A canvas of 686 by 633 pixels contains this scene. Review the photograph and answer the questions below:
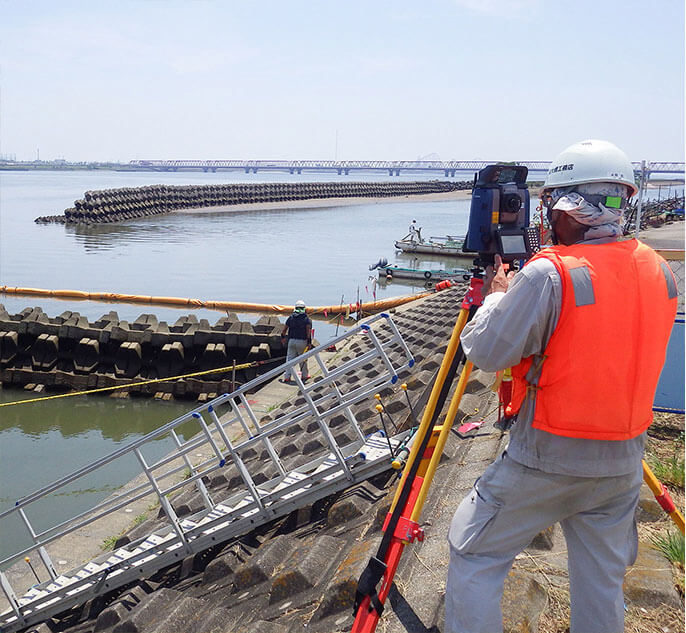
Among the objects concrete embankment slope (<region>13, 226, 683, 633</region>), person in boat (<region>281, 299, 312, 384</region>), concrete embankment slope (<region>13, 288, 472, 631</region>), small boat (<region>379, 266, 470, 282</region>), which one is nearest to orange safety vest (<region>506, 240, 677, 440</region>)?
concrete embankment slope (<region>13, 226, 683, 633</region>)

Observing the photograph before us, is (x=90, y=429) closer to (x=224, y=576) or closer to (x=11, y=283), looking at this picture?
(x=224, y=576)

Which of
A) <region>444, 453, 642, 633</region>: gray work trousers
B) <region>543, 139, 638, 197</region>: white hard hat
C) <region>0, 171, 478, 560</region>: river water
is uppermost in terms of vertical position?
<region>543, 139, 638, 197</region>: white hard hat

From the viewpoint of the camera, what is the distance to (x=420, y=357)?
10.6 m

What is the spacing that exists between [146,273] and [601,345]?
38154mm

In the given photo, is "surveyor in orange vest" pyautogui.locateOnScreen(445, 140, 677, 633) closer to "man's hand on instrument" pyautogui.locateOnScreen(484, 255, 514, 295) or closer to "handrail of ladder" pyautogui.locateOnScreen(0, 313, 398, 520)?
"man's hand on instrument" pyautogui.locateOnScreen(484, 255, 514, 295)

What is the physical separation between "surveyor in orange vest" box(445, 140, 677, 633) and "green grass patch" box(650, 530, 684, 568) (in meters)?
1.37

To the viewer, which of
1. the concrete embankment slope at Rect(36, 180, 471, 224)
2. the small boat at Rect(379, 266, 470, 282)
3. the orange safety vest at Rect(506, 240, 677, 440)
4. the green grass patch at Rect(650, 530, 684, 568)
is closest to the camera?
the orange safety vest at Rect(506, 240, 677, 440)

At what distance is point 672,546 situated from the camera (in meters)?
3.75

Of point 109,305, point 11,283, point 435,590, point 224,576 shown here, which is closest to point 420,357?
point 224,576

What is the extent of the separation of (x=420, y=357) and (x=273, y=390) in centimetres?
386

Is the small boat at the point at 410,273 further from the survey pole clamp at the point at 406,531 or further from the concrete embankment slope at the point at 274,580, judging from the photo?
the survey pole clamp at the point at 406,531

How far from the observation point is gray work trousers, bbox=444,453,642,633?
2.45 m

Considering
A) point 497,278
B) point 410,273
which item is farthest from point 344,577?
point 410,273

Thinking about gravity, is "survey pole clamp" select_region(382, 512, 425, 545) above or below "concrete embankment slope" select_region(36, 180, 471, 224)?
above
